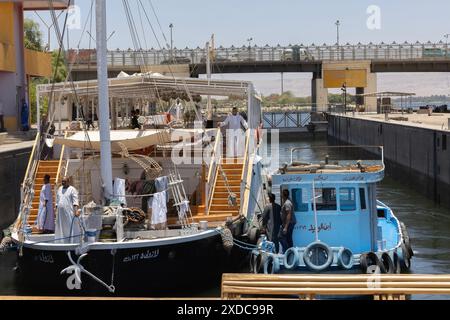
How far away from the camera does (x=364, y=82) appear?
82.2 metres

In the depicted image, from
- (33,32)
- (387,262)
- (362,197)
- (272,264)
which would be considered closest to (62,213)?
(272,264)

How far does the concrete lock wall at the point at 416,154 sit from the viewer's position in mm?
32844

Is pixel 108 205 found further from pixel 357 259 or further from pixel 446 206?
pixel 446 206

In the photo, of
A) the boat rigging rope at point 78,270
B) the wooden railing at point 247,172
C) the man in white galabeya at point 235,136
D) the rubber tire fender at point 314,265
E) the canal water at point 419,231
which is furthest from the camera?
the man in white galabeya at point 235,136

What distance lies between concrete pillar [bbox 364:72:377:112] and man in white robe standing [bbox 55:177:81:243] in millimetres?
70342

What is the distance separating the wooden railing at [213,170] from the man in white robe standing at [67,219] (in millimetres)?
3845

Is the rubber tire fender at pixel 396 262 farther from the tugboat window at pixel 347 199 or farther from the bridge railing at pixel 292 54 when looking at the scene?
the bridge railing at pixel 292 54

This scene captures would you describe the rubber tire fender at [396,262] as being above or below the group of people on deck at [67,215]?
→ below

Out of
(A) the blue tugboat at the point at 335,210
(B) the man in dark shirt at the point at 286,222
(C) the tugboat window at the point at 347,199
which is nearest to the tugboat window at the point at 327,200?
(A) the blue tugboat at the point at 335,210

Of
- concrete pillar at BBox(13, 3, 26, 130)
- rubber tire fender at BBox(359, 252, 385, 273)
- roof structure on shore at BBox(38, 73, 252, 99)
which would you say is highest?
concrete pillar at BBox(13, 3, 26, 130)

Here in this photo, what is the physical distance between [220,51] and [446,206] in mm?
52200

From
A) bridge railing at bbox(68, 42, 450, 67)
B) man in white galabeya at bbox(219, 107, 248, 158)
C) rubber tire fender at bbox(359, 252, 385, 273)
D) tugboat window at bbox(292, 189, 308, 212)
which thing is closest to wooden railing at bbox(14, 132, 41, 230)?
man in white galabeya at bbox(219, 107, 248, 158)

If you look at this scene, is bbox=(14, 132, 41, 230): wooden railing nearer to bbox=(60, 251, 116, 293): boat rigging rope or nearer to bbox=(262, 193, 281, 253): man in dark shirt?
bbox=(60, 251, 116, 293): boat rigging rope

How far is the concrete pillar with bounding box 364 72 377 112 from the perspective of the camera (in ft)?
274
